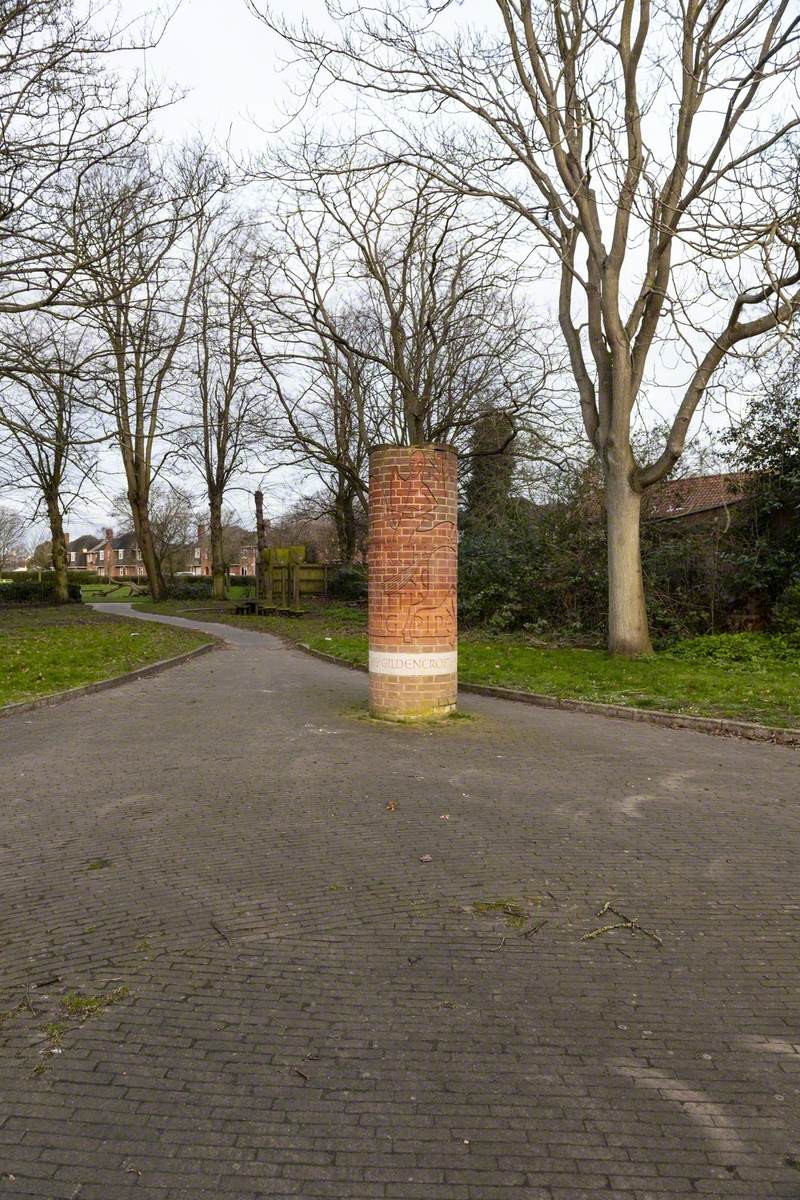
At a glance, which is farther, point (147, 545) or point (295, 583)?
point (147, 545)

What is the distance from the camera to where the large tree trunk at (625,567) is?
48.6 feet

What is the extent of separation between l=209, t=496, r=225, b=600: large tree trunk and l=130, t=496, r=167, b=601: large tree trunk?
8.85ft

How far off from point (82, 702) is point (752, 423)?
14.3 m

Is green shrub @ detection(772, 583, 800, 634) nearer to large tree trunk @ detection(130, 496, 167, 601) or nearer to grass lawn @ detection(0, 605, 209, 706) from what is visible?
grass lawn @ detection(0, 605, 209, 706)

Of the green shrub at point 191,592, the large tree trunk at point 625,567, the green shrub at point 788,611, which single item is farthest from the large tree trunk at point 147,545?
the green shrub at point 788,611

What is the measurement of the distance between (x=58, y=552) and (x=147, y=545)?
3885mm

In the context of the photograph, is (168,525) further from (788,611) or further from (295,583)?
(788,611)

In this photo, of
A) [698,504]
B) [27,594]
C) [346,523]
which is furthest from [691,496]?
[27,594]

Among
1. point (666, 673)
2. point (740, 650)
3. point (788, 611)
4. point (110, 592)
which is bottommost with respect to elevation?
point (666, 673)

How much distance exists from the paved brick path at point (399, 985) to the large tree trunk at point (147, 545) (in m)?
31.2

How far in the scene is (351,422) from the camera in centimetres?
3094

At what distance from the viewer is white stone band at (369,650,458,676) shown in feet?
31.8

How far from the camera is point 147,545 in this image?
38062 millimetres

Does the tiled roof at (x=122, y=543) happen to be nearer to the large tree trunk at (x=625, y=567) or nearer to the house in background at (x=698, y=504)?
the house in background at (x=698, y=504)
